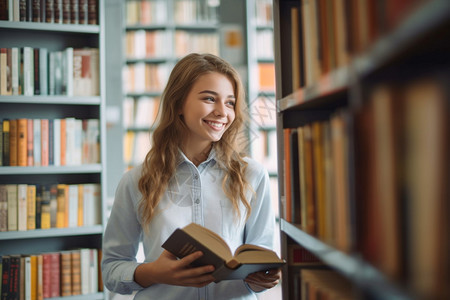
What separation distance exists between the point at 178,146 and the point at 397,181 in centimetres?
111

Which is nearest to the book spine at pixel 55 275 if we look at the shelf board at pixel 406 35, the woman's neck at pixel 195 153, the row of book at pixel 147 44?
the woman's neck at pixel 195 153

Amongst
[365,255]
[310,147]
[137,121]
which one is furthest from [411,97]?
[137,121]

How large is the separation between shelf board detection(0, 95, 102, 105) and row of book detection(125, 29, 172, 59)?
1695 millimetres

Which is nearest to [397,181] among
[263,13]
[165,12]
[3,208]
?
[3,208]

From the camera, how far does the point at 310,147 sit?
3.24ft

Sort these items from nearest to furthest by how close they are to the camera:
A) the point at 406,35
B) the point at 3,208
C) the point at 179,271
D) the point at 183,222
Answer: the point at 406,35 → the point at 179,271 → the point at 183,222 → the point at 3,208

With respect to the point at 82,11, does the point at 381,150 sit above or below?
below

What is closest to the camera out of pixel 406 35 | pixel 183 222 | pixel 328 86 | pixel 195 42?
pixel 406 35

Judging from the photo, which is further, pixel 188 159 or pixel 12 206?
pixel 12 206

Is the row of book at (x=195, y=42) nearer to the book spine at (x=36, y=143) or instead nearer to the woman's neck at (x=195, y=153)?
the book spine at (x=36, y=143)

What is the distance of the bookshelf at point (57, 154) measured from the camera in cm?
228

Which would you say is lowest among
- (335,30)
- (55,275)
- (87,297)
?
(87,297)

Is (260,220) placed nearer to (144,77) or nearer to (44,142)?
(44,142)

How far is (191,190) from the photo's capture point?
A: 1.51 metres
